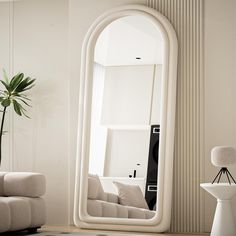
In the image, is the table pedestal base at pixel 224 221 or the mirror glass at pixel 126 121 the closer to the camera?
the table pedestal base at pixel 224 221

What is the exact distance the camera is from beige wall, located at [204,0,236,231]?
5.43 metres

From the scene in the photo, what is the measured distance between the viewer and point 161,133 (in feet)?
18.0

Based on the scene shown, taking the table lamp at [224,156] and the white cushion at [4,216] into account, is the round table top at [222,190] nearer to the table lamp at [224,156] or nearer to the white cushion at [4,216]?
the table lamp at [224,156]

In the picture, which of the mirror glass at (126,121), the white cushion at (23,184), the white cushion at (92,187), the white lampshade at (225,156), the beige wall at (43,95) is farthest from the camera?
the beige wall at (43,95)

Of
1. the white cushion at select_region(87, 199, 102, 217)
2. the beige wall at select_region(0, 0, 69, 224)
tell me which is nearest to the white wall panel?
the white cushion at select_region(87, 199, 102, 217)

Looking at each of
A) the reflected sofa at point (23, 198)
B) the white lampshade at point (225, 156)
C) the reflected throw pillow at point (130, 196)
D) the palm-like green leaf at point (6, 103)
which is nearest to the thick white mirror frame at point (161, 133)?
the reflected throw pillow at point (130, 196)

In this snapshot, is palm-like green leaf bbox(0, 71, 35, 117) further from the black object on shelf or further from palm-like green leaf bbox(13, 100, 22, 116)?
the black object on shelf

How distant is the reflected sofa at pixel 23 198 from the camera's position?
4.96m

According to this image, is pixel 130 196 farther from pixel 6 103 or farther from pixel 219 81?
pixel 6 103

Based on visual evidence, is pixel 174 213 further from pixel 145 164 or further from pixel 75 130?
pixel 75 130

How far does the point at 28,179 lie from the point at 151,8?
1994mm

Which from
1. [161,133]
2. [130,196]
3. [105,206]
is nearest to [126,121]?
[161,133]

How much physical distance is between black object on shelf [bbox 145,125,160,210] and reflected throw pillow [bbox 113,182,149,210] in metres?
0.07

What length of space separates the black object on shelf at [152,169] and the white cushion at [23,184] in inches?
39.4
